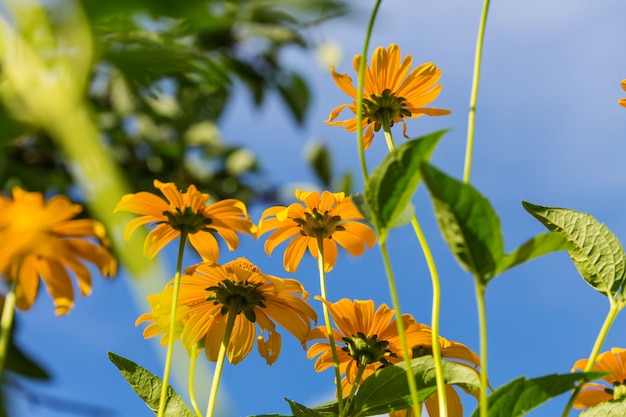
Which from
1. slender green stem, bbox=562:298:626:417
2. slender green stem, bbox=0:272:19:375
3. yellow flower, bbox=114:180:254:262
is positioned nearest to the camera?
slender green stem, bbox=0:272:19:375

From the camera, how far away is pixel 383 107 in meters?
0.60

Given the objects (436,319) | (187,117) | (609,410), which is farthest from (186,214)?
(187,117)

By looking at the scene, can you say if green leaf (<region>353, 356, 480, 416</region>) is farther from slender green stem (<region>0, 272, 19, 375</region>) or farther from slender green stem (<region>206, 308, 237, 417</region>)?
slender green stem (<region>0, 272, 19, 375</region>)

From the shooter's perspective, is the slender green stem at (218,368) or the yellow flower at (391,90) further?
the yellow flower at (391,90)

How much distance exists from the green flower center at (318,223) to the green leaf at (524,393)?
0.24 metres

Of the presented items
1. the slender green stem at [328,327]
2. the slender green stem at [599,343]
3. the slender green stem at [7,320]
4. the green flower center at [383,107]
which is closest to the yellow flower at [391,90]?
the green flower center at [383,107]

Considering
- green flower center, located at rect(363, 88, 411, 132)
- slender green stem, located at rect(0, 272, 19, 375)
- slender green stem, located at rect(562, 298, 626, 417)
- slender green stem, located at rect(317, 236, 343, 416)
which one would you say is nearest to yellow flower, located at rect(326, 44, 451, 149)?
green flower center, located at rect(363, 88, 411, 132)

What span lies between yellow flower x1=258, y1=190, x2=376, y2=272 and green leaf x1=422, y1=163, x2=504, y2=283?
192 mm

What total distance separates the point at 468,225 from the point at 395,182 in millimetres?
45

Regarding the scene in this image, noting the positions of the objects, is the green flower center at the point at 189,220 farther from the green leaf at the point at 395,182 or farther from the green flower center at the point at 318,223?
the green leaf at the point at 395,182

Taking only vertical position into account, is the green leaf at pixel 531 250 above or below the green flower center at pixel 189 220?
below

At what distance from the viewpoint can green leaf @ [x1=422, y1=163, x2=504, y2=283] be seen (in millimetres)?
347

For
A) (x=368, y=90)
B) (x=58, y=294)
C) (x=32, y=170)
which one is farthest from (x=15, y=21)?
(x=32, y=170)

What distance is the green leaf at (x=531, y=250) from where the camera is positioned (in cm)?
36
